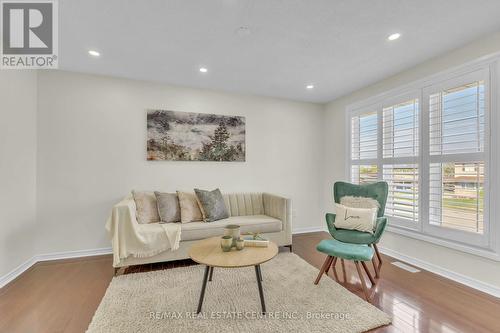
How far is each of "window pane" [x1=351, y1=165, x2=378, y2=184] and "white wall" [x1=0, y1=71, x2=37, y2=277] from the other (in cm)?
460

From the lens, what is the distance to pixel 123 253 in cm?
247

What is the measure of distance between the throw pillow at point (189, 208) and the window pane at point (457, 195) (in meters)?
2.95

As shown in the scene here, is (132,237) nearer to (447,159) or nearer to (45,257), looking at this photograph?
(45,257)

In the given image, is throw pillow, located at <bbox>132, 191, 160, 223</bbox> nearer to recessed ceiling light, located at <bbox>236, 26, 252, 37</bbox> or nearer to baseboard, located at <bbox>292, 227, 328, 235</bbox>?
recessed ceiling light, located at <bbox>236, 26, 252, 37</bbox>

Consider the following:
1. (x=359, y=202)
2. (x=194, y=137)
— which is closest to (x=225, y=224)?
(x=194, y=137)

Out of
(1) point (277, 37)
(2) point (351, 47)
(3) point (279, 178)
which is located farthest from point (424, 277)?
(1) point (277, 37)

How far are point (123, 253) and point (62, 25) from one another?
2.32 metres

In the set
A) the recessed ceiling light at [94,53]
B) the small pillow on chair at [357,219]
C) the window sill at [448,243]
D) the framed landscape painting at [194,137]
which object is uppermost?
the recessed ceiling light at [94,53]

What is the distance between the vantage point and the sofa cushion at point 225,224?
2795 mm

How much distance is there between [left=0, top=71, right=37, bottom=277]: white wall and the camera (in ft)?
7.59

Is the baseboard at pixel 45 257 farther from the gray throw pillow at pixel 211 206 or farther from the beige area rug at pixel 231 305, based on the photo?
the gray throw pillow at pixel 211 206

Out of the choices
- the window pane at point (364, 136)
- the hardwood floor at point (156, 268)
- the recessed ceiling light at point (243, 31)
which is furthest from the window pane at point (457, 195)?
the recessed ceiling light at point (243, 31)

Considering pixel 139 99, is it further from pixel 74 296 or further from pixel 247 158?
pixel 74 296

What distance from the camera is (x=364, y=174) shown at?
12.1ft
